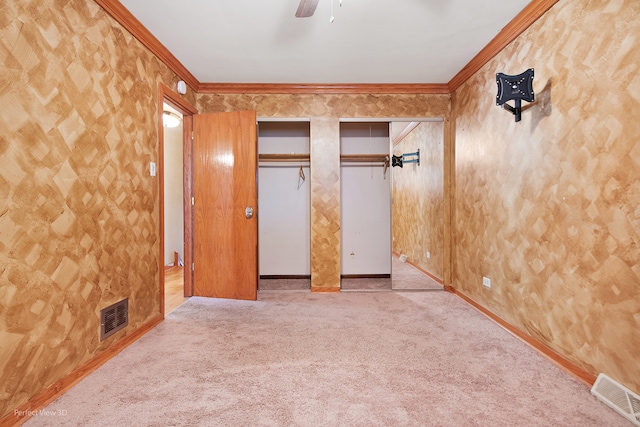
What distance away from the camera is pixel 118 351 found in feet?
7.52

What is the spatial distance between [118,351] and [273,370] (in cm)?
123

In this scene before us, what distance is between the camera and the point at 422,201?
193 inches

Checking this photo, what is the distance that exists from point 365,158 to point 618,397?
3578 mm

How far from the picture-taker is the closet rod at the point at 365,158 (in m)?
4.50

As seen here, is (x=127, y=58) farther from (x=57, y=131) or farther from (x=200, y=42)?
(x=57, y=131)

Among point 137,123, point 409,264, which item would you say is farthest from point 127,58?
point 409,264

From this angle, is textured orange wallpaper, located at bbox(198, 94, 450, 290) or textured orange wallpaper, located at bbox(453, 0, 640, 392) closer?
textured orange wallpaper, located at bbox(453, 0, 640, 392)

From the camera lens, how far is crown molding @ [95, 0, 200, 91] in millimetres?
2239

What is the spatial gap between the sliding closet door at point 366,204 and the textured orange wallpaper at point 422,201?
0.61 m

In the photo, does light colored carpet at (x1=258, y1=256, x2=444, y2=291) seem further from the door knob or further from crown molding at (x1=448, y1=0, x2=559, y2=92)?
crown molding at (x1=448, y1=0, x2=559, y2=92)

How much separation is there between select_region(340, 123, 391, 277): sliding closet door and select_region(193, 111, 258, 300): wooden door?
63.2 inches

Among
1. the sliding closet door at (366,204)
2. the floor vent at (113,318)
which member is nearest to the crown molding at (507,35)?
the sliding closet door at (366,204)

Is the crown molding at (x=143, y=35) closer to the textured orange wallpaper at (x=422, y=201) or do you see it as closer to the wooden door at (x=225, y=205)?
the wooden door at (x=225, y=205)

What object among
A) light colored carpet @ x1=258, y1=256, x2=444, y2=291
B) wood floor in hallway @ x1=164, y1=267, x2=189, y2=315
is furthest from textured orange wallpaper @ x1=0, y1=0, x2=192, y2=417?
light colored carpet @ x1=258, y1=256, x2=444, y2=291
